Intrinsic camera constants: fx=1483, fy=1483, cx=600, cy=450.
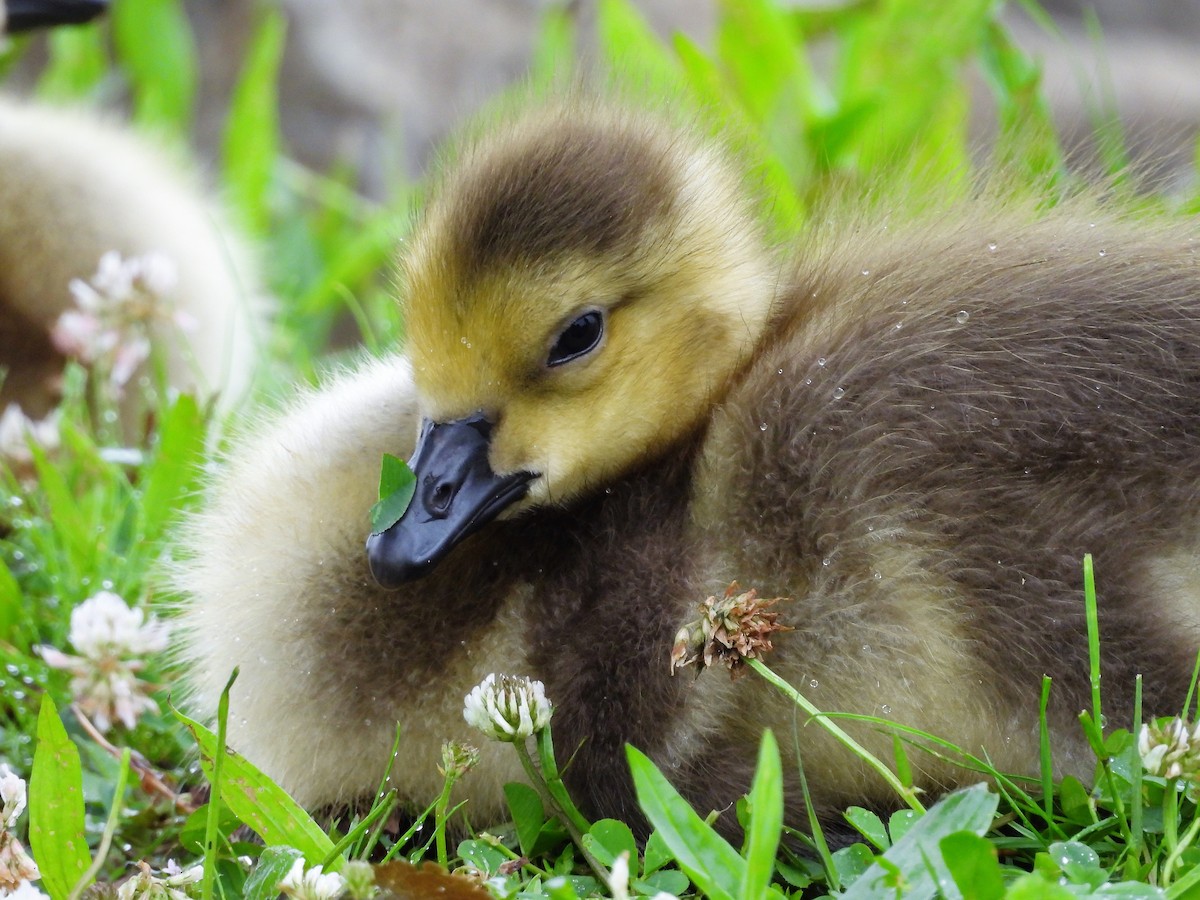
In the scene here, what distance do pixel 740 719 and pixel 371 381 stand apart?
554 millimetres

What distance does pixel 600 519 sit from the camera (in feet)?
4.51

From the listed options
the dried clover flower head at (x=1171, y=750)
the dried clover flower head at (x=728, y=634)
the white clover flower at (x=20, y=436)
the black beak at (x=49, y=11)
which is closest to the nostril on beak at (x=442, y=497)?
the dried clover flower head at (x=728, y=634)

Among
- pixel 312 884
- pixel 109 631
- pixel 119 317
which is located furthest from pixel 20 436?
pixel 312 884

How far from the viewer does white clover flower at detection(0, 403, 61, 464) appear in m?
2.10

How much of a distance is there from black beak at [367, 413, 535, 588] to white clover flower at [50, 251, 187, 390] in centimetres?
92

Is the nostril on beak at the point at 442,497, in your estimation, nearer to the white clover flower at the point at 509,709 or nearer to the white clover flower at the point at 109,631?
the white clover flower at the point at 509,709

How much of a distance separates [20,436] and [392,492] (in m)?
1.04

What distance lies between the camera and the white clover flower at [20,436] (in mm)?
2096

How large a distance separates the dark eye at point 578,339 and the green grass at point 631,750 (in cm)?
33

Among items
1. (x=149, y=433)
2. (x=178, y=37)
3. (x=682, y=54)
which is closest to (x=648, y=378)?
(x=149, y=433)

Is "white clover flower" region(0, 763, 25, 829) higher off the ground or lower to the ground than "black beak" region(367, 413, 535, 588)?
lower

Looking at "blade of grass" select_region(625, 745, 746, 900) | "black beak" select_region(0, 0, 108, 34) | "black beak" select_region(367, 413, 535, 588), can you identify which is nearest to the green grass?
"blade of grass" select_region(625, 745, 746, 900)

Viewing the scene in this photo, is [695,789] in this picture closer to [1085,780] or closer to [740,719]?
[740,719]

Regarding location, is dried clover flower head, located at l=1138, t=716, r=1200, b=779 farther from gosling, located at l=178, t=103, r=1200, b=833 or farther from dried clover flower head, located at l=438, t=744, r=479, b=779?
dried clover flower head, located at l=438, t=744, r=479, b=779
